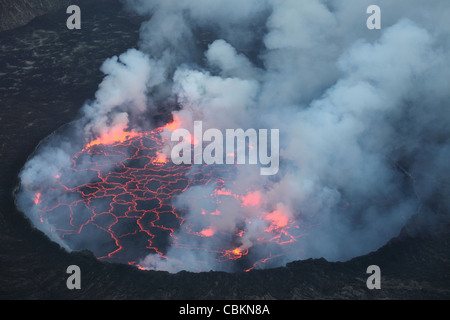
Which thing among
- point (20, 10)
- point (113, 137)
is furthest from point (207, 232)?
point (20, 10)

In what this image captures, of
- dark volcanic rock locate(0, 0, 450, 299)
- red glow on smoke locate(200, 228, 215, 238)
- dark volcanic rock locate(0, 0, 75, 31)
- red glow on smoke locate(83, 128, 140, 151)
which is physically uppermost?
dark volcanic rock locate(0, 0, 75, 31)

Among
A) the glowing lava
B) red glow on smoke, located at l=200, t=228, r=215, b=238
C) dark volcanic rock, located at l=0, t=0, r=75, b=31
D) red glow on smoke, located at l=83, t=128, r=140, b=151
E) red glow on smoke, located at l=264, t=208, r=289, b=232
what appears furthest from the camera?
dark volcanic rock, located at l=0, t=0, r=75, b=31

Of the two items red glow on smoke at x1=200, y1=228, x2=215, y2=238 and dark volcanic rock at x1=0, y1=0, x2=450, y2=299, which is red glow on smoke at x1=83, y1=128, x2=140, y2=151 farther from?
red glow on smoke at x1=200, y1=228, x2=215, y2=238

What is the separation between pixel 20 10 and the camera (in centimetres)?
3494

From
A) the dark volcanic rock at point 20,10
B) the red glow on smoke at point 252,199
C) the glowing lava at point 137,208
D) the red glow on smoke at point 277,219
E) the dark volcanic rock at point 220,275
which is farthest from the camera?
the dark volcanic rock at point 20,10

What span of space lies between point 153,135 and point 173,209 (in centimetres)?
794

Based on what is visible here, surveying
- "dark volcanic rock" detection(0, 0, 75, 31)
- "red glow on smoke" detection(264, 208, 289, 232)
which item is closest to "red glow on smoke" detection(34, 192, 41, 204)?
"red glow on smoke" detection(264, 208, 289, 232)

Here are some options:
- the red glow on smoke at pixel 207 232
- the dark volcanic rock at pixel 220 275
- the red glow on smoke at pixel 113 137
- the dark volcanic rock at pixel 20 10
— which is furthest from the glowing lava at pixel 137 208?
the dark volcanic rock at pixel 20 10

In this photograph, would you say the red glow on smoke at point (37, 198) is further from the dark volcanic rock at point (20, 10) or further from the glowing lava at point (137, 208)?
the dark volcanic rock at point (20, 10)

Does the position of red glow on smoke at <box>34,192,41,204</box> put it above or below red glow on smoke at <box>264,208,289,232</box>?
above

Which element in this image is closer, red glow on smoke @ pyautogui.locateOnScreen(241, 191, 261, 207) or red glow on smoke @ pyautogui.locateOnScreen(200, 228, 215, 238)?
red glow on smoke @ pyautogui.locateOnScreen(200, 228, 215, 238)

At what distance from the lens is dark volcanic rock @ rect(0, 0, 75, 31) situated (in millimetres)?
33891

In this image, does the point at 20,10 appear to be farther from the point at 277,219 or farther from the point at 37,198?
the point at 277,219

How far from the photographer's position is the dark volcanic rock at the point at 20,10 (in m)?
33.9
